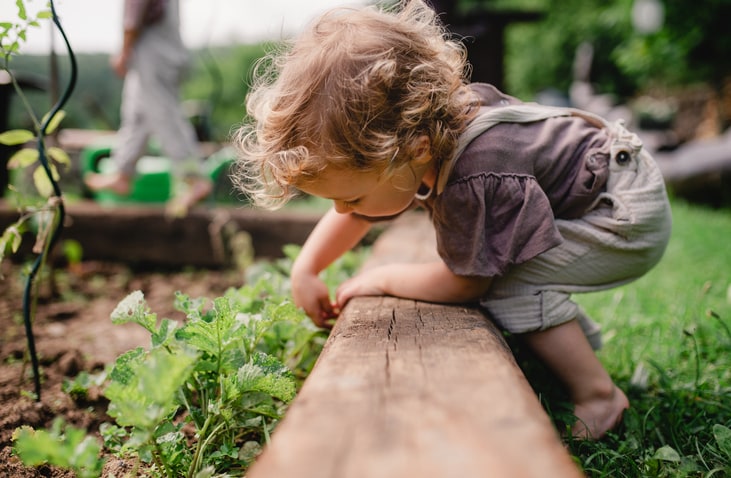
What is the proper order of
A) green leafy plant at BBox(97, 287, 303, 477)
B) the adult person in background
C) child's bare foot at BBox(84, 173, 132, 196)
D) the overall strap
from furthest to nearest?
child's bare foot at BBox(84, 173, 132, 196) < the adult person in background < the overall strap < green leafy plant at BBox(97, 287, 303, 477)

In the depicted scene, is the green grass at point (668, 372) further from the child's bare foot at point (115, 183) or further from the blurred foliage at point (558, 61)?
Answer: the child's bare foot at point (115, 183)

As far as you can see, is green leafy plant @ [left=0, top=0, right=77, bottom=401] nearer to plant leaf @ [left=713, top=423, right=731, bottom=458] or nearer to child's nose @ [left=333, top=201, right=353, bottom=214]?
child's nose @ [left=333, top=201, right=353, bottom=214]

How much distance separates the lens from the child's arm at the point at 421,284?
151 centimetres

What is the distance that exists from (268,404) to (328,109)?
25.7 inches

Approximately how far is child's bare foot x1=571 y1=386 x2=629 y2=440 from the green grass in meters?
0.03

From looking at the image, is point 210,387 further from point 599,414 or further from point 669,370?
point 669,370

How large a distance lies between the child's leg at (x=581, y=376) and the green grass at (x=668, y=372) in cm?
4

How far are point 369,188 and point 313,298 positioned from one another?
0.46m

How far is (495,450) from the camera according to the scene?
763 millimetres

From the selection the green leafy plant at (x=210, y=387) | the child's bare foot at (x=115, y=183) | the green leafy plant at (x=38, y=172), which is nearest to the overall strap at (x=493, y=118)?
the green leafy plant at (x=210, y=387)

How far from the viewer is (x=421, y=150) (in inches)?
56.7

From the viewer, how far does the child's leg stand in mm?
1542

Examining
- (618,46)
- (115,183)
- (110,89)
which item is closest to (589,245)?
(115,183)

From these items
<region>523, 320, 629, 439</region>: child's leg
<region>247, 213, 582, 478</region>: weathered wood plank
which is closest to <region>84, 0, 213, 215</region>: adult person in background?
<region>523, 320, 629, 439</region>: child's leg
